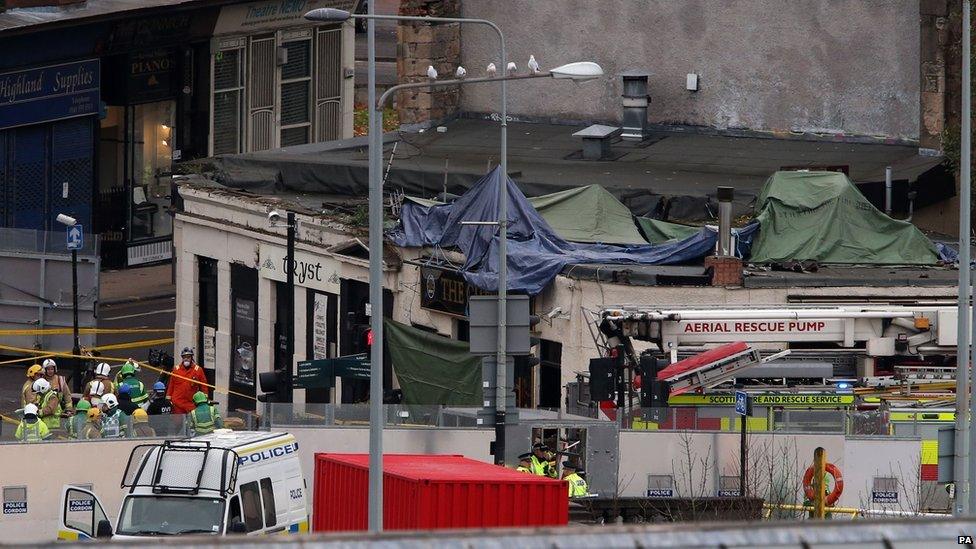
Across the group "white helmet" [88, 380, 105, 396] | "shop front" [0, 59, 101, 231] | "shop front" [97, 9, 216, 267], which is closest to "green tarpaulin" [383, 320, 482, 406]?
"white helmet" [88, 380, 105, 396]

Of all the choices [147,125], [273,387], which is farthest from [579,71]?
[147,125]

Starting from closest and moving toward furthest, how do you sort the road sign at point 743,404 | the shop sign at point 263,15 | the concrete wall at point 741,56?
the road sign at point 743,404 → the concrete wall at point 741,56 → the shop sign at point 263,15

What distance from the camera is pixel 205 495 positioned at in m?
23.9

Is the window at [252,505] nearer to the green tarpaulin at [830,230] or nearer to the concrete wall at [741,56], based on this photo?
the green tarpaulin at [830,230]

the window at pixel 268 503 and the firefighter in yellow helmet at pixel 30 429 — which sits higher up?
the firefighter in yellow helmet at pixel 30 429

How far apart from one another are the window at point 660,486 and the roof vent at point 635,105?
63.4 ft

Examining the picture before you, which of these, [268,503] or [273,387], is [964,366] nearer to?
[268,503]

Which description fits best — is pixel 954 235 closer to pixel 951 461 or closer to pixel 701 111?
pixel 701 111

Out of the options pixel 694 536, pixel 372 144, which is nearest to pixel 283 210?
pixel 372 144

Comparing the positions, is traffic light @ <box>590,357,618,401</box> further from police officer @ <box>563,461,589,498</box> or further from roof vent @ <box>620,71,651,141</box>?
roof vent @ <box>620,71,651,141</box>

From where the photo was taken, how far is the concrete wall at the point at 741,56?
4794 cm

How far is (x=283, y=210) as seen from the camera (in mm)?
43688

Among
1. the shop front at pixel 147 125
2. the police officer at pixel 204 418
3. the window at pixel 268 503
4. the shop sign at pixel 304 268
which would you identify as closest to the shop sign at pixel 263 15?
the shop front at pixel 147 125

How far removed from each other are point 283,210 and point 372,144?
19954 millimetres
